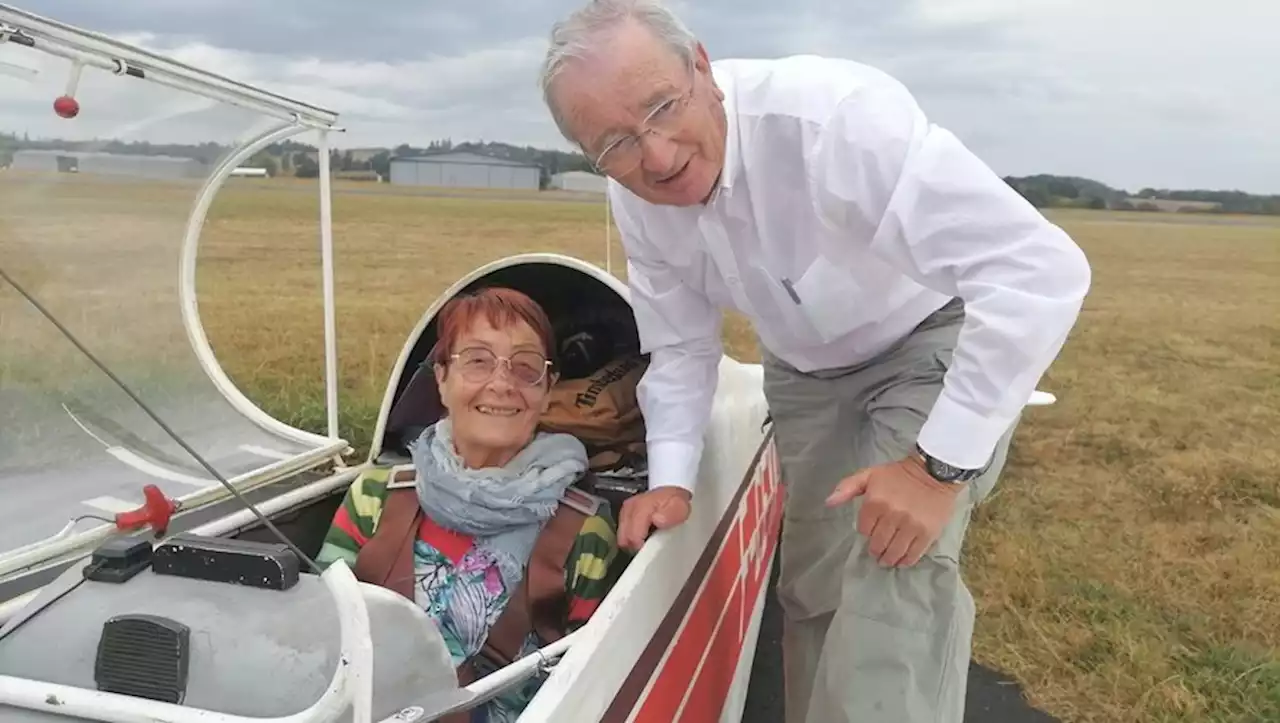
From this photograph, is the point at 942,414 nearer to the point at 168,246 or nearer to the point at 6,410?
the point at 6,410

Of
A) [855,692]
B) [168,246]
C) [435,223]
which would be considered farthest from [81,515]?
[435,223]

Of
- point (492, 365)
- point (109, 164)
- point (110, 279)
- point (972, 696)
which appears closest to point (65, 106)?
point (109, 164)

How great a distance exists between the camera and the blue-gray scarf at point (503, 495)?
2.43 meters

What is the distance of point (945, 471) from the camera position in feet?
6.32

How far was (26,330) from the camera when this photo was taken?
8.87ft

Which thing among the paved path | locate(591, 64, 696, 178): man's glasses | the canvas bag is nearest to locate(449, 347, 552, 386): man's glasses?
the canvas bag

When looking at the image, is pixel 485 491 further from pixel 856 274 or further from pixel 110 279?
pixel 110 279

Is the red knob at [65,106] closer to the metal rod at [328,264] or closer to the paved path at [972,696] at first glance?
the metal rod at [328,264]

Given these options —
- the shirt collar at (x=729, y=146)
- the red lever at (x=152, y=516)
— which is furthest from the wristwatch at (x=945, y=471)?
the red lever at (x=152, y=516)

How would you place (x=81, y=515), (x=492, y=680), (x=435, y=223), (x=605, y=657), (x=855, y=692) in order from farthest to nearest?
1. (x=435, y=223)
2. (x=81, y=515)
3. (x=855, y=692)
4. (x=605, y=657)
5. (x=492, y=680)

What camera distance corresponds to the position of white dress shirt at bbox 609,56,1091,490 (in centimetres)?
182

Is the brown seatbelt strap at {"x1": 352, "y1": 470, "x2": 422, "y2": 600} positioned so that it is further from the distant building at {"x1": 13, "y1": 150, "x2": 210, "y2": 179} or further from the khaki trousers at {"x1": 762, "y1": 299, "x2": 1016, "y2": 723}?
the distant building at {"x1": 13, "y1": 150, "x2": 210, "y2": 179}

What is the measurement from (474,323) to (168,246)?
53.9 inches

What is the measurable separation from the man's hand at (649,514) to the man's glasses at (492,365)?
399 mm
